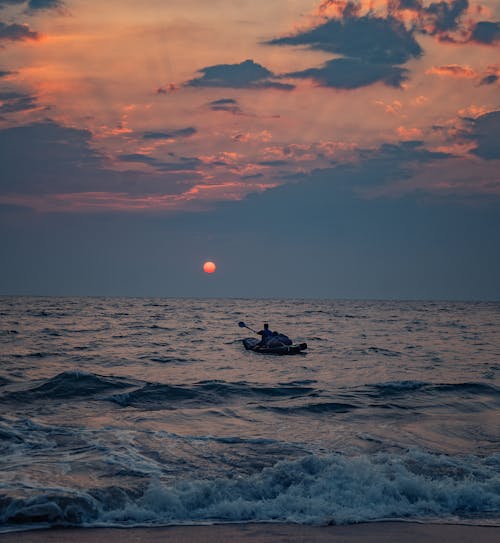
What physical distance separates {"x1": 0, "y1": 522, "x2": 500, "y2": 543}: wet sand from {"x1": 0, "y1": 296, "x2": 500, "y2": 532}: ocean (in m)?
0.30

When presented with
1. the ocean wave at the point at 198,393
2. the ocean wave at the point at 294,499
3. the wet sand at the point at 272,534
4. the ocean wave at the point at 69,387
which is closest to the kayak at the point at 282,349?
the ocean wave at the point at 198,393

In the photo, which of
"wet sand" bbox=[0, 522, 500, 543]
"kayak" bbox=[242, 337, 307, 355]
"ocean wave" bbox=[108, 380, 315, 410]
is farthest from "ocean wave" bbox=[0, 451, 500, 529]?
"kayak" bbox=[242, 337, 307, 355]

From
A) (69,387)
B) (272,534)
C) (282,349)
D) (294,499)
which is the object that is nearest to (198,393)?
(69,387)

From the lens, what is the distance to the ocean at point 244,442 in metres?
8.59

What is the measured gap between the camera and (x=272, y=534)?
25.0 feet

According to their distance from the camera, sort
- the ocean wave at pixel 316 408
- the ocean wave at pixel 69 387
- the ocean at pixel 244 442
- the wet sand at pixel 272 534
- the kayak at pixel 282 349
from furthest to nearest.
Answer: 1. the kayak at pixel 282 349
2. the ocean wave at pixel 69 387
3. the ocean wave at pixel 316 408
4. the ocean at pixel 244 442
5. the wet sand at pixel 272 534

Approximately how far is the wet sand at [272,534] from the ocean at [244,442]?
0.30m

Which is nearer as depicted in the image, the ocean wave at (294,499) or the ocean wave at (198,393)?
the ocean wave at (294,499)

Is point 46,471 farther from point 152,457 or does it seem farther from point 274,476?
point 274,476

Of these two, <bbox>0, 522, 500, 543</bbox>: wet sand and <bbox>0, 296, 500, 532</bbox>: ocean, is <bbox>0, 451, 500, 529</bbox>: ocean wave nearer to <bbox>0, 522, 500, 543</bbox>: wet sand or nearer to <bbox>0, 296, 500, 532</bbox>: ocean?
<bbox>0, 296, 500, 532</bbox>: ocean

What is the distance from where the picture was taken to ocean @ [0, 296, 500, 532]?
8.59 meters

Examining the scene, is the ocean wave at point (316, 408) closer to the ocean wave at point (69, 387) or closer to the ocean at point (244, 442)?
the ocean at point (244, 442)

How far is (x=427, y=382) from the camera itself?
21359mm

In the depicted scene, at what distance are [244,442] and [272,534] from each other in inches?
191
